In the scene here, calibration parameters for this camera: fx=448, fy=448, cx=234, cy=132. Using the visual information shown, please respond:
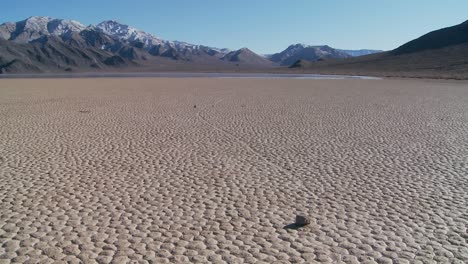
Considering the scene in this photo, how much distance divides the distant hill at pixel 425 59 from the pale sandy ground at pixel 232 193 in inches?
2094

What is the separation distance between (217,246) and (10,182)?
13.6 feet

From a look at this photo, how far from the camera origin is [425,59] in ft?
259

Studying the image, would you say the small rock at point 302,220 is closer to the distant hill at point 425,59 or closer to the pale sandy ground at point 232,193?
the pale sandy ground at point 232,193

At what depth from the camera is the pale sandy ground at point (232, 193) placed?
4.76m

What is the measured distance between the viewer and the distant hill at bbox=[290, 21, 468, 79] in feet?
216

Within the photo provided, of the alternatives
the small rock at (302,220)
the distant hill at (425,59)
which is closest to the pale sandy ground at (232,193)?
the small rock at (302,220)

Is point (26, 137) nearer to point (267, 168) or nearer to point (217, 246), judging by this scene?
→ point (267, 168)

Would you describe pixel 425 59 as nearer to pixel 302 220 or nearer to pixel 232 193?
pixel 232 193

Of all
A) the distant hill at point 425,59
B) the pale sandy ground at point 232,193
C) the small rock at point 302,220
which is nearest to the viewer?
the pale sandy ground at point 232,193

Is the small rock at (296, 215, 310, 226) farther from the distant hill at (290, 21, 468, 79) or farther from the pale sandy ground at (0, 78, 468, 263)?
the distant hill at (290, 21, 468, 79)

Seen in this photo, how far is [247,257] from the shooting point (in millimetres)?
4566

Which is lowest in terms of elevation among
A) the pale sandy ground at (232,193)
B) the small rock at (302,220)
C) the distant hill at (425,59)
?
the pale sandy ground at (232,193)

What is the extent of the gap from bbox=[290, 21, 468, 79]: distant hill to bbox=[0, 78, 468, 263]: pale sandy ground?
53183 millimetres

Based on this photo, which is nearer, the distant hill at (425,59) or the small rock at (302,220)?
the small rock at (302,220)
